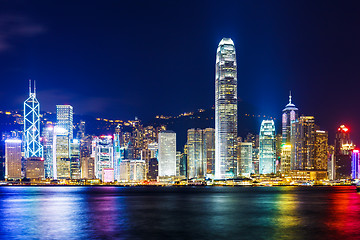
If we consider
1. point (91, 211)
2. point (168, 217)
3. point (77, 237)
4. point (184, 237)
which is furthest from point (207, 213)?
point (77, 237)

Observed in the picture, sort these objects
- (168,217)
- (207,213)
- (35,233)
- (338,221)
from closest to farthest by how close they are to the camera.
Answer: (35,233)
(338,221)
(168,217)
(207,213)

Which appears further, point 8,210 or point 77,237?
point 8,210

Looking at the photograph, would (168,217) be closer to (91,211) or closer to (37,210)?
(91,211)

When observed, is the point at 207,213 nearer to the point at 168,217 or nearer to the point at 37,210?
the point at 168,217

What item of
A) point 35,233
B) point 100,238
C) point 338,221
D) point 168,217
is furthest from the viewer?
point 168,217

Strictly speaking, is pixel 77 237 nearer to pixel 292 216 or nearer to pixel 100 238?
pixel 100 238

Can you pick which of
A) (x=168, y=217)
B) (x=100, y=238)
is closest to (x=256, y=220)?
(x=168, y=217)

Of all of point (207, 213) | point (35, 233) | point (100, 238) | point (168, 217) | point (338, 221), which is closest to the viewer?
point (100, 238)

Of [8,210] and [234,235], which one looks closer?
[234,235]
